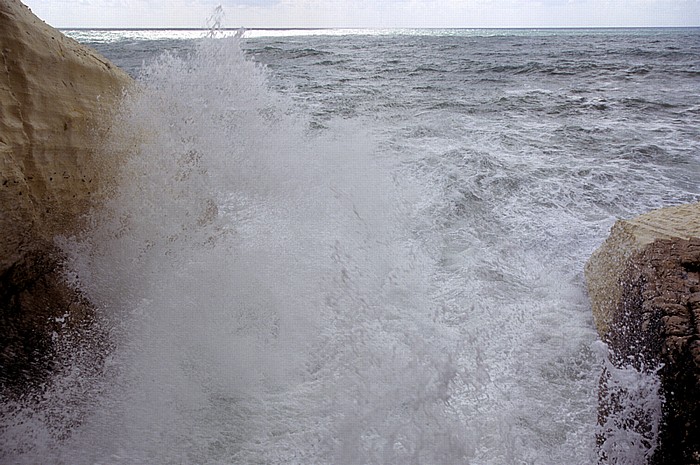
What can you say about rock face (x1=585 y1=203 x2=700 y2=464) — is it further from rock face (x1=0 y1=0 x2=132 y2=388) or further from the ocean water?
rock face (x1=0 y1=0 x2=132 y2=388)

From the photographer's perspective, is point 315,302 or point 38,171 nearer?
point 38,171

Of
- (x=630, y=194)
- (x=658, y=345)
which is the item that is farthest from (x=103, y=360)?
(x=630, y=194)

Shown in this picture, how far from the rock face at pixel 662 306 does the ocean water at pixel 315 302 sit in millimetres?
96

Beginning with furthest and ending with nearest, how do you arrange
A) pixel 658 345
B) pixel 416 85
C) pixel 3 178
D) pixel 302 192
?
pixel 416 85
pixel 302 192
pixel 3 178
pixel 658 345

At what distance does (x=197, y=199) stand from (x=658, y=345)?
268cm

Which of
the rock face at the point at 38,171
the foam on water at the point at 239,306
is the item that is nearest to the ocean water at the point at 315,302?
the foam on water at the point at 239,306

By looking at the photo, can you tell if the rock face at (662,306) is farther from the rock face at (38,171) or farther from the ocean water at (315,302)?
the rock face at (38,171)

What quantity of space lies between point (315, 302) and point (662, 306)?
1729mm

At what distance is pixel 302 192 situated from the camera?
3.88 meters

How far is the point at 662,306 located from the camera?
73.9 inches

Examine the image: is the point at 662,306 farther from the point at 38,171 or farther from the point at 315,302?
the point at 38,171

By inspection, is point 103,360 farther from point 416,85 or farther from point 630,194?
point 416,85

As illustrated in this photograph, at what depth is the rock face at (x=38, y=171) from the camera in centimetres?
215

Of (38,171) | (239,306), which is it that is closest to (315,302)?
(239,306)
